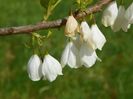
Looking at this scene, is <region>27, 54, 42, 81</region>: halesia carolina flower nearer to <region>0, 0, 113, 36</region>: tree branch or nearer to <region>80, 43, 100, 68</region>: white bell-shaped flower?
<region>80, 43, 100, 68</region>: white bell-shaped flower

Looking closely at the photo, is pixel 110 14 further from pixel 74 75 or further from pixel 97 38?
pixel 74 75

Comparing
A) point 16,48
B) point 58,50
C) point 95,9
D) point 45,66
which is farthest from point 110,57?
point 95,9

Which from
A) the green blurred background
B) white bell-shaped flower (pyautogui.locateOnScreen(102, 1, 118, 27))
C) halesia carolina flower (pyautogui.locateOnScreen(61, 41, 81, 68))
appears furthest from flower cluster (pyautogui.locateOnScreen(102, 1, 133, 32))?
the green blurred background

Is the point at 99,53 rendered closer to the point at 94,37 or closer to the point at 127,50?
the point at 127,50

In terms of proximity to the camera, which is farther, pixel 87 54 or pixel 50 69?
pixel 50 69

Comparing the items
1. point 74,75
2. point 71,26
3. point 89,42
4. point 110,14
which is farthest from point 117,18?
point 74,75

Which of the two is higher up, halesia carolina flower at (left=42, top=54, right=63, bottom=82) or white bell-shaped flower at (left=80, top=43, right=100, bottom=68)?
white bell-shaped flower at (left=80, top=43, right=100, bottom=68)
